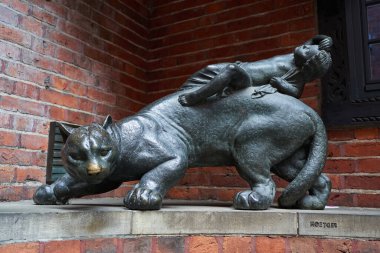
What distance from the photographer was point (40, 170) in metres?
1.93

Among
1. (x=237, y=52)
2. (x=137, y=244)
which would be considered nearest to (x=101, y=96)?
(x=237, y=52)

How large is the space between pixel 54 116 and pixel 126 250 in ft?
3.67

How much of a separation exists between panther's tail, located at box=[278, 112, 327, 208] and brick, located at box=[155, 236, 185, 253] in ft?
1.36

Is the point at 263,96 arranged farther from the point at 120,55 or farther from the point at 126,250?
the point at 120,55

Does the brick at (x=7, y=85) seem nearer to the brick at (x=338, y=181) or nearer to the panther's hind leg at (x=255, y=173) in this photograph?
the panther's hind leg at (x=255, y=173)

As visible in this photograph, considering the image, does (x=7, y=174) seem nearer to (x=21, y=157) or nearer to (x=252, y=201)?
(x=21, y=157)

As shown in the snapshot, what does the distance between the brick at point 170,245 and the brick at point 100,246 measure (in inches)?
5.5

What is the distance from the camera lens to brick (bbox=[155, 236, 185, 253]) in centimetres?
117

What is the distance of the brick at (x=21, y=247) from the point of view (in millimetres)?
932

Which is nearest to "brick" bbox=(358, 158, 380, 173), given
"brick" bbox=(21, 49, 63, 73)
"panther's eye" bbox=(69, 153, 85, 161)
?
"panther's eye" bbox=(69, 153, 85, 161)

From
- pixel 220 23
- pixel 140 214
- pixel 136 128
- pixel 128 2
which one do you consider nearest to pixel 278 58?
pixel 136 128

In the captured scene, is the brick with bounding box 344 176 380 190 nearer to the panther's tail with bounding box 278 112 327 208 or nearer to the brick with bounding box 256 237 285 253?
the panther's tail with bounding box 278 112 327 208

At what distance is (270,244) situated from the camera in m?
1.19

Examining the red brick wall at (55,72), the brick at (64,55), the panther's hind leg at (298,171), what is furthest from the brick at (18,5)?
the panther's hind leg at (298,171)
